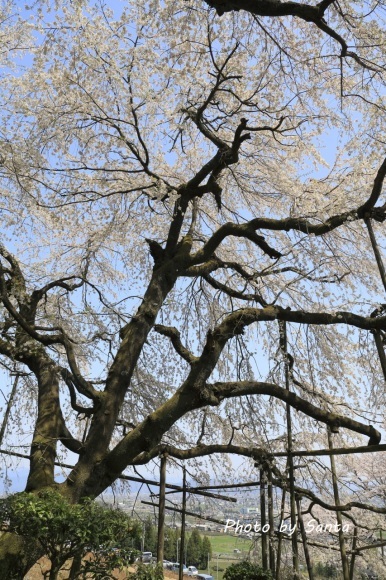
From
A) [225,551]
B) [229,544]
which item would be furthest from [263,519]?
[225,551]

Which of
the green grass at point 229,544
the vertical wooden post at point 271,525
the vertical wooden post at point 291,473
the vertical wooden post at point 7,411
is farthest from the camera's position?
the vertical wooden post at point 7,411

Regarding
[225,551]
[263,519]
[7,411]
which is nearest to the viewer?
[263,519]

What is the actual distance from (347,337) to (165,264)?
3162mm

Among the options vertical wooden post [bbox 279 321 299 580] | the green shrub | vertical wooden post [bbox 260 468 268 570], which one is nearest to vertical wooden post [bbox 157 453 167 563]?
the green shrub

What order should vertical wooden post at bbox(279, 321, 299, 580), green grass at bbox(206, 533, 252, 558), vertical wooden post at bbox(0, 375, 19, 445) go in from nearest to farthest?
1. vertical wooden post at bbox(279, 321, 299, 580)
2. green grass at bbox(206, 533, 252, 558)
3. vertical wooden post at bbox(0, 375, 19, 445)

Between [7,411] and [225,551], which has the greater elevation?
[7,411]

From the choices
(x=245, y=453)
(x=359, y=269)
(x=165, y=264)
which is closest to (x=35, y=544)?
(x=245, y=453)

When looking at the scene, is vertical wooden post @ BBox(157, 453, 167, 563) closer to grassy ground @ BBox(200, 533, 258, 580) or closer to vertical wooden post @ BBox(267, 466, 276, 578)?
vertical wooden post @ BBox(267, 466, 276, 578)

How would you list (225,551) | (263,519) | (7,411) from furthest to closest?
(225,551) < (7,411) < (263,519)

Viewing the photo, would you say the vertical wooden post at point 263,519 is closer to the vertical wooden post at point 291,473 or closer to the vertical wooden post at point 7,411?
the vertical wooden post at point 291,473

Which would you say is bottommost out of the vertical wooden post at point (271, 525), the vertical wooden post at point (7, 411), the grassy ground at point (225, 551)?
the grassy ground at point (225, 551)

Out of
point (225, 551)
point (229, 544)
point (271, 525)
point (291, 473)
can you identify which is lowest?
point (225, 551)

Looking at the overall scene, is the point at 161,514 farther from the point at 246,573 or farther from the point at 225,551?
the point at 225,551

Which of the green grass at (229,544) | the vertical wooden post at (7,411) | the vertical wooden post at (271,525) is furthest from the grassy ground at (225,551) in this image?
the vertical wooden post at (7,411)
